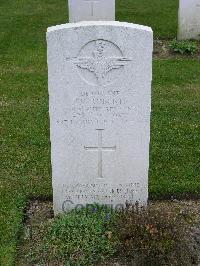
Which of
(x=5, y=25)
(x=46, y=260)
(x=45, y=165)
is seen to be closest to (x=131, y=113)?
(x=46, y=260)

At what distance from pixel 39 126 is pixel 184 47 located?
4265 millimetres

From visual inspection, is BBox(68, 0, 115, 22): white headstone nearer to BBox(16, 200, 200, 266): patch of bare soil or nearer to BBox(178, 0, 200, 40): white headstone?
BBox(178, 0, 200, 40): white headstone

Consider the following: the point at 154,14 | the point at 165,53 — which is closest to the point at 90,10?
the point at 165,53

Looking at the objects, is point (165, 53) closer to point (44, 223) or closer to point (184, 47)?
point (184, 47)

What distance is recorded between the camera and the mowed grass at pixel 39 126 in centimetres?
590

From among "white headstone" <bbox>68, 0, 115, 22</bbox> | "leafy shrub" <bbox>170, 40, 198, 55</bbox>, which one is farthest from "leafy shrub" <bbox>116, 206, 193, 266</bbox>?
"white headstone" <bbox>68, 0, 115, 22</bbox>

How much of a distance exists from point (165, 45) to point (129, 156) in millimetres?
6512

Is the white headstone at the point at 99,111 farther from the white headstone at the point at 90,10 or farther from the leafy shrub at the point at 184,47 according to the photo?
the white headstone at the point at 90,10

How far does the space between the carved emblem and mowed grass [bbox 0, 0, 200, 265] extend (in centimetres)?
165

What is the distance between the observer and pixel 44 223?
5312 millimetres

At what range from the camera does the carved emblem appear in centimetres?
465

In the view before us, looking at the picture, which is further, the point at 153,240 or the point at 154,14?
the point at 154,14

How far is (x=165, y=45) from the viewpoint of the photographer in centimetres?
1122

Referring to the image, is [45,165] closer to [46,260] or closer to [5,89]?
[46,260]
